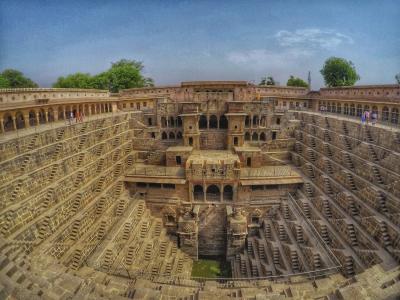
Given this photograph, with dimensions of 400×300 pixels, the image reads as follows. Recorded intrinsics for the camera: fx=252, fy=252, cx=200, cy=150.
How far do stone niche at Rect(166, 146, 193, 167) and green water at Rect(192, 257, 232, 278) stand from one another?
387 inches

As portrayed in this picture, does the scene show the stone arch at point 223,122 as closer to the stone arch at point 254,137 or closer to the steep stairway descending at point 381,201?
the stone arch at point 254,137

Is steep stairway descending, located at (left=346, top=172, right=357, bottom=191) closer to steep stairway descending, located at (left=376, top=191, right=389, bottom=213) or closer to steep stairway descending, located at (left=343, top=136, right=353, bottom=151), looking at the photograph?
steep stairway descending, located at (left=376, top=191, right=389, bottom=213)

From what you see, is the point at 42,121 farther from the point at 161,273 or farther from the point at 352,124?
the point at 352,124

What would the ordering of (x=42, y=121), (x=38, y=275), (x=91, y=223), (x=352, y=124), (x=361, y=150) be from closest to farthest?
(x=38, y=275) < (x=91, y=223) < (x=361, y=150) < (x=352, y=124) < (x=42, y=121)

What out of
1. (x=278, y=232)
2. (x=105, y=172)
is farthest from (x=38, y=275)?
(x=278, y=232)

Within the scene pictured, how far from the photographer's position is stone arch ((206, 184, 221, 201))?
24.7 m

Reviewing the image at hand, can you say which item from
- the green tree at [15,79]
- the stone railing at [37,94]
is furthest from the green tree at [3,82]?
the stone railing at [37,94]

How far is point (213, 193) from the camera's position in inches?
995

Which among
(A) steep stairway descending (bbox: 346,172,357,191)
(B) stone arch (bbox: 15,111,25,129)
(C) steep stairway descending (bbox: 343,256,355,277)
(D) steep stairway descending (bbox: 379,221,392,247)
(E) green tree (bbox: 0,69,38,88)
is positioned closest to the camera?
(D) steep stairway descending (bbox: 379,221,392,247)

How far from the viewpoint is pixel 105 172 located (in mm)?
22297

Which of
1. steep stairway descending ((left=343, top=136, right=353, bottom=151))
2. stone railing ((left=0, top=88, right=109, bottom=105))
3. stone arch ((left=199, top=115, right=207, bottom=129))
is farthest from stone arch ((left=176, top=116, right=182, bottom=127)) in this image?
steep stairway descending ((left=343, top=136, right=353, bottom=151))

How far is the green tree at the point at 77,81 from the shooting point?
51112mm

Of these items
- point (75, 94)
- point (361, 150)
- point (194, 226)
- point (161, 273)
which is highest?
point (75, 94)

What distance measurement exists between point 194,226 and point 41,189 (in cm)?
1223
